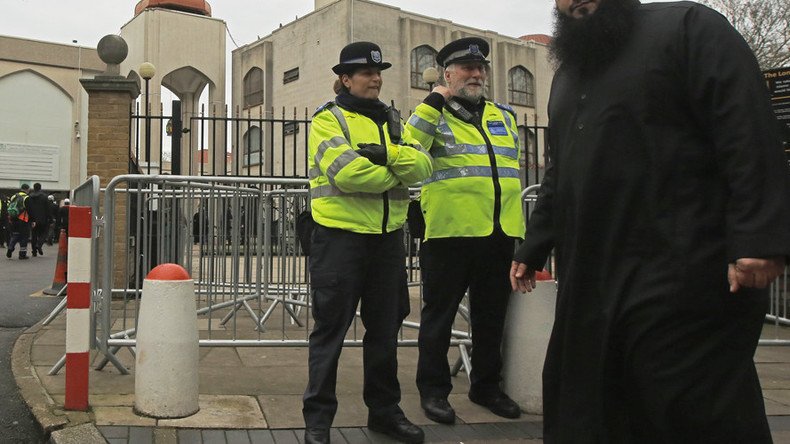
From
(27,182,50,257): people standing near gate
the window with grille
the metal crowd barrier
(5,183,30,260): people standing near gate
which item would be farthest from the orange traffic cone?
the window with grille

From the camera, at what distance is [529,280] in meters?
2.72

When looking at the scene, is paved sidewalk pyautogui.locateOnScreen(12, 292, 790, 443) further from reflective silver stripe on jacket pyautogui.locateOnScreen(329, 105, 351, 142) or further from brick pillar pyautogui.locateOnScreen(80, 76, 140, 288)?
brick pillar pyautogui.locateOnScreen(80, 76, 140, 288)

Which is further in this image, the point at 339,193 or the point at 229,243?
the point at 229,243

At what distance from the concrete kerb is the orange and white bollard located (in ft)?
0.34

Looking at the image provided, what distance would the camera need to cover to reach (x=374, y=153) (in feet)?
11.4

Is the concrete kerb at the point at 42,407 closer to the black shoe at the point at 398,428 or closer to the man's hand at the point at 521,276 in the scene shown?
the black shoe at the point at 398,428

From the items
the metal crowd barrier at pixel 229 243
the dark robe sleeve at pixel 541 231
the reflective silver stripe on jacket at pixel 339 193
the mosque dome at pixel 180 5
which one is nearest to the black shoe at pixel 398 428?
the reflective silver stripe on jacket at pixel 339 193

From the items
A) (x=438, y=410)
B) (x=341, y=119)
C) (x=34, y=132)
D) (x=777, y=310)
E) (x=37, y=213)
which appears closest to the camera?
(x=341, y=119)

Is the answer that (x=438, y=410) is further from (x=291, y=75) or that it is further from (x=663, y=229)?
(x=291, y=75)

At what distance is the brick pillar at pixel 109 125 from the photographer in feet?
29.7

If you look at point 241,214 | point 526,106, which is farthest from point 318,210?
point 526,106

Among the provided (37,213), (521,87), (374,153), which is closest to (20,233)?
(37,213)

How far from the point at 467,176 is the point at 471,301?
29.4 inches

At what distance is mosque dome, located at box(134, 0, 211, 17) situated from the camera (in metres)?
39.7
